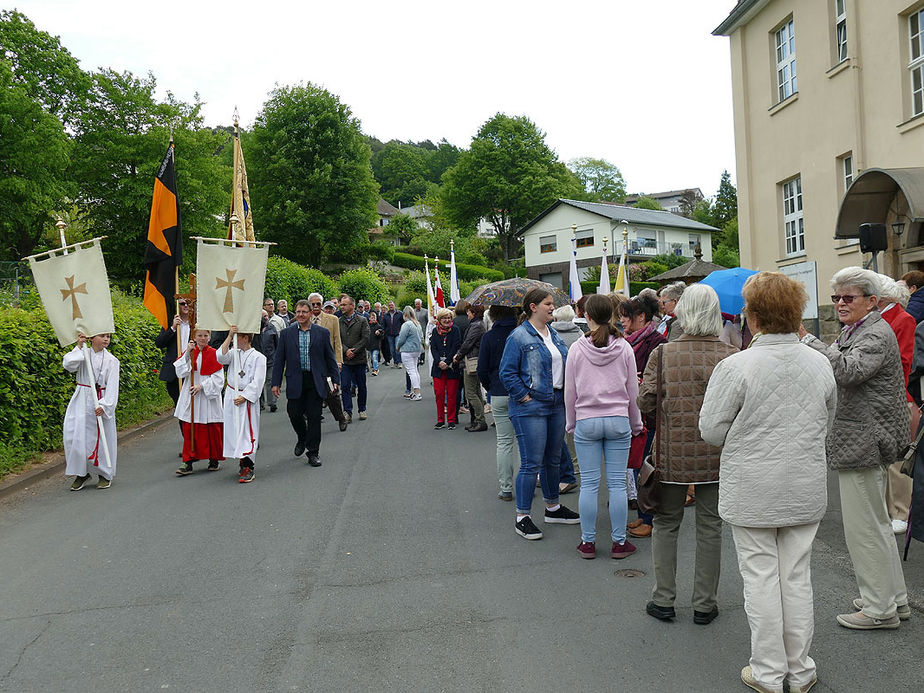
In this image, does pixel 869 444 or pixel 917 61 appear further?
pixel 917 61

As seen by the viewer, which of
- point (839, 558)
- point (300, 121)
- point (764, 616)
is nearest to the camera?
point (764, 616)

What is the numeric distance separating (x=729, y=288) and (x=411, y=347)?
10063 millimetres

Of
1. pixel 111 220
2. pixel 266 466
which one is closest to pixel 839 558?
pixel 266 466

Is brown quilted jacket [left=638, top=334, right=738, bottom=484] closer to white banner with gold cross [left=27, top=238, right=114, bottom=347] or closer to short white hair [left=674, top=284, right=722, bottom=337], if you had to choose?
short white hair [left=674, top=284, right=722, bottom=337]

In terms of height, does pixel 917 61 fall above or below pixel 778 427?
above

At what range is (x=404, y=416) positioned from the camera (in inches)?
567

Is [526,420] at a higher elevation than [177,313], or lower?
lower

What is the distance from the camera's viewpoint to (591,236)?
65.8 metres

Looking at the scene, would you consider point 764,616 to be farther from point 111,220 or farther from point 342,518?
point 111,220

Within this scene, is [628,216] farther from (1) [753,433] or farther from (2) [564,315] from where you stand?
(1) [753,433]

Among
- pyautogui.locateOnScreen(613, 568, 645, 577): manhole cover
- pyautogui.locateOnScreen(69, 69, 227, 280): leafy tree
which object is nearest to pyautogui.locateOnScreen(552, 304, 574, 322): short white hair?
pyautogui.locateOnScreen(613, 568, 645, 577): manhole cover

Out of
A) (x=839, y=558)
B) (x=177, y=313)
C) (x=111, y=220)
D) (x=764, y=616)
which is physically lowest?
(x=839, y=558)

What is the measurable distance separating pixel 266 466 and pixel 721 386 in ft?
24.2

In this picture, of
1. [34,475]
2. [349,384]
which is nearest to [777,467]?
[34,475]
